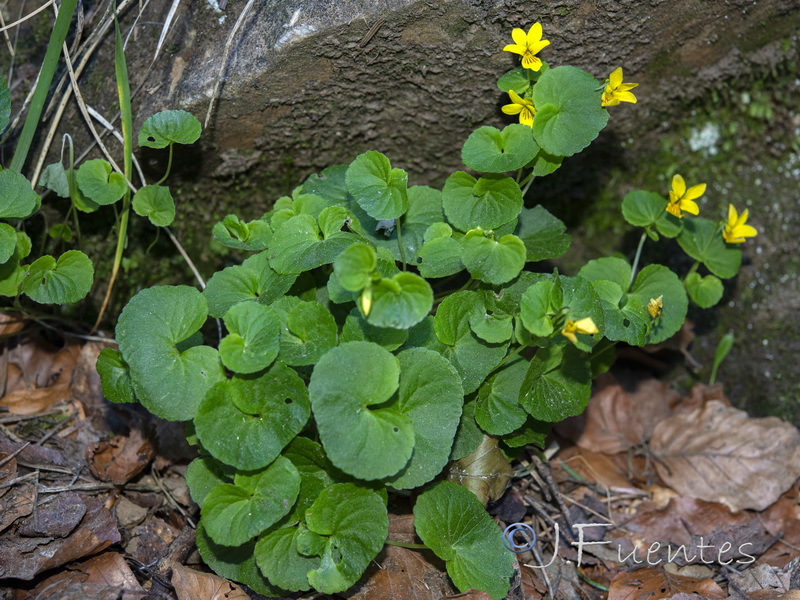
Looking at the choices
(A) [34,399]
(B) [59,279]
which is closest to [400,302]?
(B) [59,279]

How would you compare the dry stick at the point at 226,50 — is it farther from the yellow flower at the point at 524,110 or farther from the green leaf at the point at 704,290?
the green leaf at the point at 704,290

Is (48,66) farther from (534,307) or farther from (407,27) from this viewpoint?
(534,307)

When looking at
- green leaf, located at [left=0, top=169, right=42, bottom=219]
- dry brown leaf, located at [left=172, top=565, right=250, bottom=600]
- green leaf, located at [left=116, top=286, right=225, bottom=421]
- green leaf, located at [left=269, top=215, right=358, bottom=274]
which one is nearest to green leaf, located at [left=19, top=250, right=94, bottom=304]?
green leaf, located at [left=0, top=169, right=42, bottom=219]

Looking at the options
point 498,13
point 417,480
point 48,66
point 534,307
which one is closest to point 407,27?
point 498,13

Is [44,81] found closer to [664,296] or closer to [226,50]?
[226,50]

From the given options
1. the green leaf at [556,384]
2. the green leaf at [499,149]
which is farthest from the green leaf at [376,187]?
the green leaf at [556,384]

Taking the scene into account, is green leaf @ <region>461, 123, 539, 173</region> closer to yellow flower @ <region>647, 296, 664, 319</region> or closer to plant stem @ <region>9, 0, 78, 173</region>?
yellow flower @ <region>647, 296, 664, 319</region>
